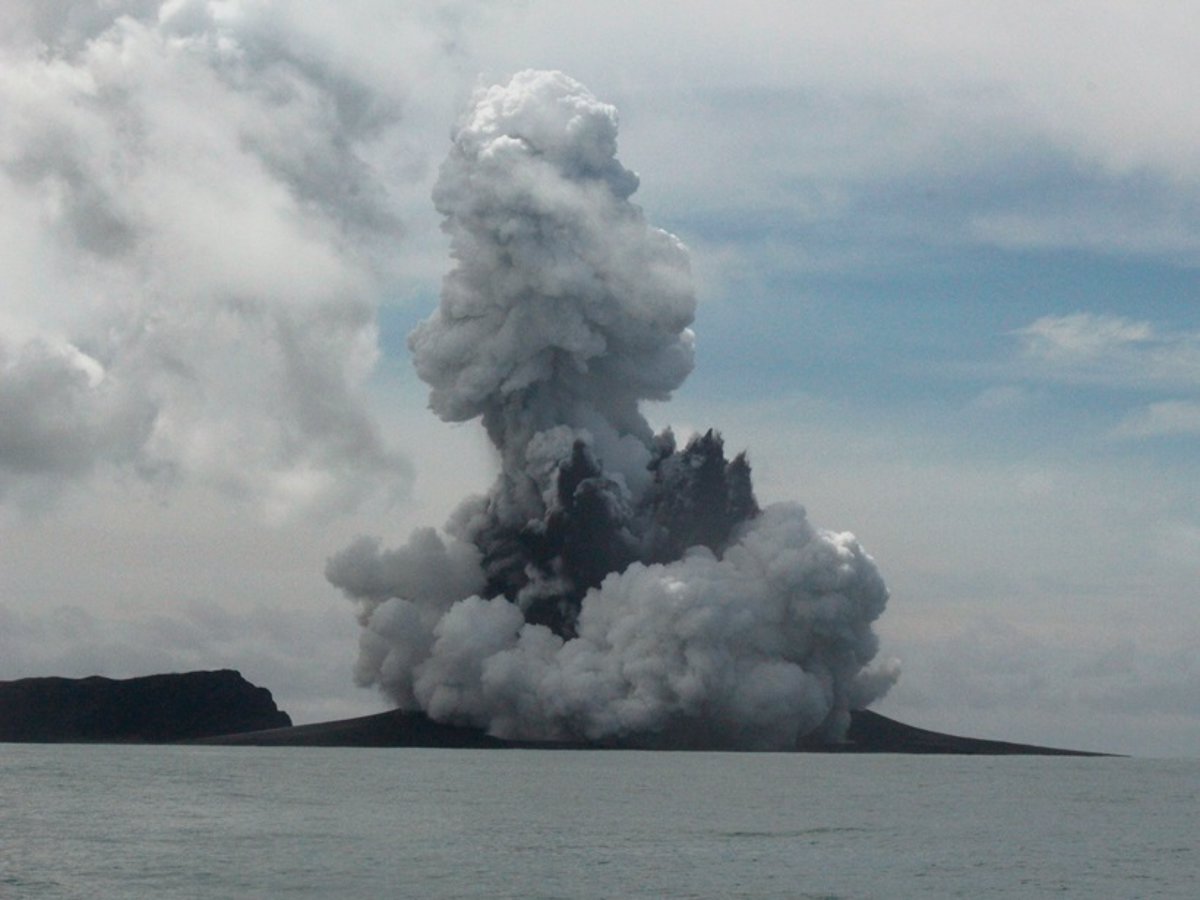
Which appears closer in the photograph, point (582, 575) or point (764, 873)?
point (764, 873)

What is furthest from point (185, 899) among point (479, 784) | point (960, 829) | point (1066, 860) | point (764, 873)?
point (479, 784)

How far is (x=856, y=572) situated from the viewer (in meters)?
194

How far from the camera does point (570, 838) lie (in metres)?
96.7

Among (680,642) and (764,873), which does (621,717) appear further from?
(764,873)

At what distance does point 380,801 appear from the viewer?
124m

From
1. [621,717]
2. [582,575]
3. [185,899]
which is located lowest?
[185,899]

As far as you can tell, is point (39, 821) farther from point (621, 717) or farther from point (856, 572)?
point (856, 572)

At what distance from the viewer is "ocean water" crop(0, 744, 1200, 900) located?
76.6 metres

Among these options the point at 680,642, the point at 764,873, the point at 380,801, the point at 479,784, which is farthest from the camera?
the point at 680,642

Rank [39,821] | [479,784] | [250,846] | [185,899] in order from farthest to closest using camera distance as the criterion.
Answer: [479,784] → [39,821] → [250,846] → [185,899]

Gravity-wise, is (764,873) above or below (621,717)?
below

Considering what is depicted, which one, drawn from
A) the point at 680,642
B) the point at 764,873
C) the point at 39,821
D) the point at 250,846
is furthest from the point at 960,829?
the point at 680,642

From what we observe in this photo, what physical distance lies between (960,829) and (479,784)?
46352mm

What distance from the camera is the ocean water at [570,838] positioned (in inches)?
3014
